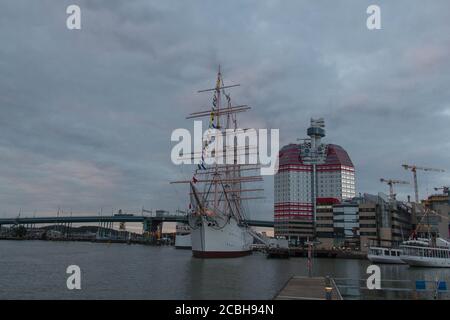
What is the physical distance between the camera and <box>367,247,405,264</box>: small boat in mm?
86262

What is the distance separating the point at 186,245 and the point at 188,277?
498 feet

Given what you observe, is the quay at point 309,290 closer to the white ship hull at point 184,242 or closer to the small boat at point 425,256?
the small boat at point 425,256

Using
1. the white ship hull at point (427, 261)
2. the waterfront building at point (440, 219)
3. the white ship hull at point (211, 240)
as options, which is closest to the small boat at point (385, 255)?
the white ship hull at point (427, 261)

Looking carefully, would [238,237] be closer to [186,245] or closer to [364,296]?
[364,296]

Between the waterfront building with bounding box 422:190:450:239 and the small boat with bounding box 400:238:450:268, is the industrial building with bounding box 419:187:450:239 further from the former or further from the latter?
the small boat with bounding box 400:238:450:268

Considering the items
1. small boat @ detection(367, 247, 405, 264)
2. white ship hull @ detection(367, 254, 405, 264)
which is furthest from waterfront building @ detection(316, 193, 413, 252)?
white ship hull @ detection(367, 254, 405, 264)

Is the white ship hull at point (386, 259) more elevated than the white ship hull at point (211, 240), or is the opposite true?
the white ship hull at point (211, 240)

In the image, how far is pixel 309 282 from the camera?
33.7 m

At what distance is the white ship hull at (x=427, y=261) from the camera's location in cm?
7650

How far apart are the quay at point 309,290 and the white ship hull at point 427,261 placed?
51.8 metres

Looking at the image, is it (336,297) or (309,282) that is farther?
(309,282)

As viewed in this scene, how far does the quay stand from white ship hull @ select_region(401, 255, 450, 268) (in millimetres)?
51834
